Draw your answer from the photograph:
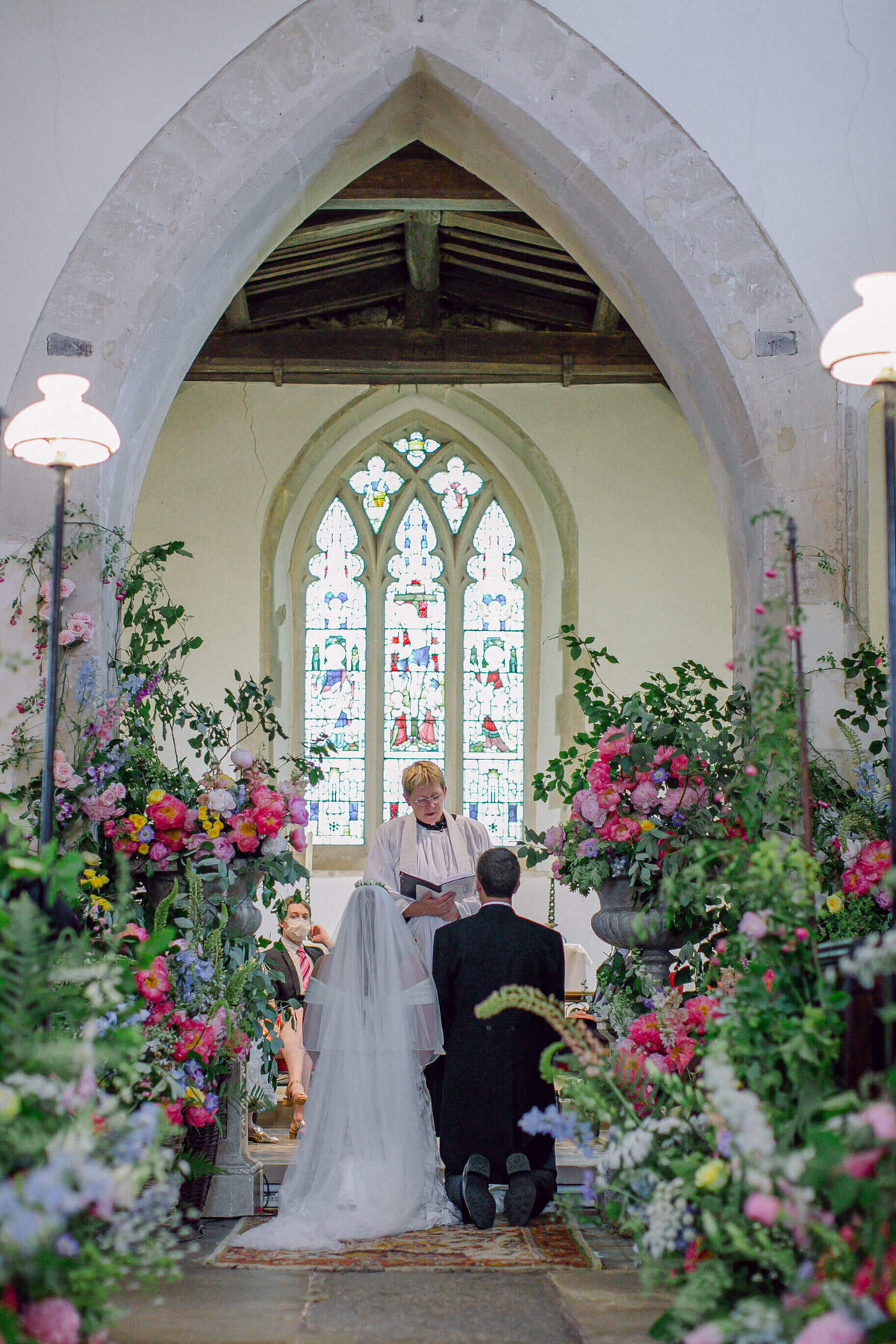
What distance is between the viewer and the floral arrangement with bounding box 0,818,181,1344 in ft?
4.60

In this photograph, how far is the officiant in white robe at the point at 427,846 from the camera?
4910 millimetres

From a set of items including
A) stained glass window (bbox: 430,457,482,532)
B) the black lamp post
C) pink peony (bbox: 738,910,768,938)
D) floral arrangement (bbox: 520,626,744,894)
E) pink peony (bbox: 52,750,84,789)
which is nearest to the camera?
pink peony (bbox: 738,910,768,938)

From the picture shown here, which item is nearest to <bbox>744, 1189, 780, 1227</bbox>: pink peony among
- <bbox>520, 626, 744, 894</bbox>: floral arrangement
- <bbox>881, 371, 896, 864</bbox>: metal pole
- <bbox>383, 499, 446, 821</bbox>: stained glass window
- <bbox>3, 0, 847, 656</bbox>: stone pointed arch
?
<bbox>881, 371, 896, 864</bbox>: metal pole

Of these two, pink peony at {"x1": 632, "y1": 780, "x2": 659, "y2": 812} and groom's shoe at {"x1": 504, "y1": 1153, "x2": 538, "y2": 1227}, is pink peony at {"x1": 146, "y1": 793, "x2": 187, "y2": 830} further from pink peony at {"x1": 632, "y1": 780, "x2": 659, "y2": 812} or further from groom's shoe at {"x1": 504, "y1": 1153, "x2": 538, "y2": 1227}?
groom's shoe at {"x1": 504, "y1": 1153, "x2": 538, "y2": 1227}

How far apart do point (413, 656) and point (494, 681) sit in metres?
0.66

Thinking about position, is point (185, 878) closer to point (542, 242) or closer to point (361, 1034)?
point (361, 1034)

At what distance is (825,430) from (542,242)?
159 inches

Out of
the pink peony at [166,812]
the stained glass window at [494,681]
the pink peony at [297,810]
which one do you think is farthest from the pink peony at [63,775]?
the stained glass window at [494,681]

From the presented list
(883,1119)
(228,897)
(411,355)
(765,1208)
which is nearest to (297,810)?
(228,897)

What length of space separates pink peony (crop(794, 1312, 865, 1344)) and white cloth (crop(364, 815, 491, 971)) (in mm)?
3466

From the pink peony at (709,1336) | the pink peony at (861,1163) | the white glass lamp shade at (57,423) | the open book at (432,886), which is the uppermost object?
the white glass lamp shade at (57,423)

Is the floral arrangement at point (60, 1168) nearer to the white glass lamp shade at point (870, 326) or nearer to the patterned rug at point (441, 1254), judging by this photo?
the patterned rug at point (441, 1254)

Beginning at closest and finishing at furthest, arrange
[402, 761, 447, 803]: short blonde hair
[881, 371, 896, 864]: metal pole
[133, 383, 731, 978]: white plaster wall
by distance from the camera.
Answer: [881, 371, 896, 864]: metal pole < [402, 761, 447, 803]: short blonde hair < [133, 383, 731, 978]: white plaster wall

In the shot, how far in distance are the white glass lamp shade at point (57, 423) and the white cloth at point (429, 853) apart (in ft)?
6.74
